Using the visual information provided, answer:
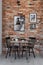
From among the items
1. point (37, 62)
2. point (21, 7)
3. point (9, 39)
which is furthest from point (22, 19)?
point (37, 62)

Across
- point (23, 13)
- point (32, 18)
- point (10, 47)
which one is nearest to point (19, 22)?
point (23, 13)

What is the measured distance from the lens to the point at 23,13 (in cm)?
970

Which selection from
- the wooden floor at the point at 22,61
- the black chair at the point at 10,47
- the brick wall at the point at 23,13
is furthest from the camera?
the brick wall at the point at 23,13

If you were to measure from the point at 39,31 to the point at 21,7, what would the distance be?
148 centimetres

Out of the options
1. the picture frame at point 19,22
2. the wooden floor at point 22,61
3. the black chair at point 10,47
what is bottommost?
the wooden floor at point 22,61

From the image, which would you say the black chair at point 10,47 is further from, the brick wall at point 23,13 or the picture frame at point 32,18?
the picture frame at point 32,18

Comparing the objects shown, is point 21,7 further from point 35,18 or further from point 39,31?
point 39,31

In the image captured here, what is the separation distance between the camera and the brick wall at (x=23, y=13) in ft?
31.7

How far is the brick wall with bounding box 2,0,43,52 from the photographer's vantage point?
9672 millimetres

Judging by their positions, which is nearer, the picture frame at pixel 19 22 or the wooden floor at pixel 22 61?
the wooden floor at pixel 22 61

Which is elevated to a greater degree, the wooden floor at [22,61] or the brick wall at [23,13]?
the brick wall at [23,13]

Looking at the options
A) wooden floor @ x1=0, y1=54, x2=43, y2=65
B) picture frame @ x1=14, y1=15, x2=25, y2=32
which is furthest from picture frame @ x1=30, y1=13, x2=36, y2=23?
wooden floor @ x1=0, y1=54, x2=43, y2=65

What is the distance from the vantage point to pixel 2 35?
9.75 metres

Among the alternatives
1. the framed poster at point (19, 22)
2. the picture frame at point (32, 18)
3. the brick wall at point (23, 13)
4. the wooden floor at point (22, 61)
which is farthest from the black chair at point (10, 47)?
the picture frame at point (32, 18)
